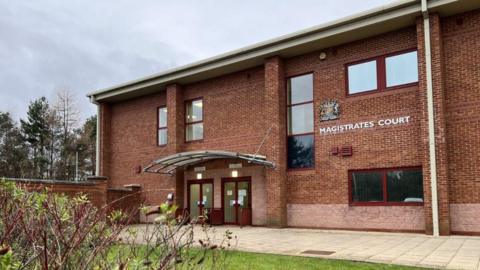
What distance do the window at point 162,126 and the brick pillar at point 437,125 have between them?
39.7 ft

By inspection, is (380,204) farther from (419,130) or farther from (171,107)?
(171,107)

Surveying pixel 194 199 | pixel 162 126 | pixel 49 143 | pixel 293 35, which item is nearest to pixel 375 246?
pixel 293 35

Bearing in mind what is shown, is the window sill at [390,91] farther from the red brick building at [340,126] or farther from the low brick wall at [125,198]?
the low brick wall at [125,198]

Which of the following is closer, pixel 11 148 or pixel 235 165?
pixel 235 165

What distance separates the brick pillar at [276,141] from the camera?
16703mm

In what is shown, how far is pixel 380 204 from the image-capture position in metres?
14.8

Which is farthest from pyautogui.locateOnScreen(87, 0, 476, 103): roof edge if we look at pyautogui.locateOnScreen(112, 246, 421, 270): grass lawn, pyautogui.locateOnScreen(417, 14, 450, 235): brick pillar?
pyautogui.locateOnScreen(112, 246, 421, 270): grass lawn

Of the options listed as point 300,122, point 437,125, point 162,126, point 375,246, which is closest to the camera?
point 375,246

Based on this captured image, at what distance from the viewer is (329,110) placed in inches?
647

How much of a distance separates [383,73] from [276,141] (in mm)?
4472

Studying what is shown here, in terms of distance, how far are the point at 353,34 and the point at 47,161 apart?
4012 centimetres

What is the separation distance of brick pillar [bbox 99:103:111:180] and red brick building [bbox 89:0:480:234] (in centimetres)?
293

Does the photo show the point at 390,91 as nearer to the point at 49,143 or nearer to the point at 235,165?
the point at 235,165

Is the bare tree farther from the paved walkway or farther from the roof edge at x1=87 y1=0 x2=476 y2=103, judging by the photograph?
the paved walkway
